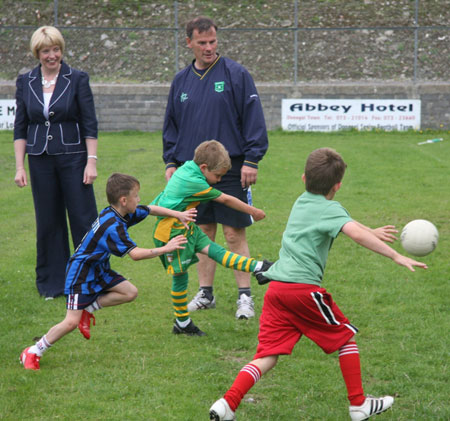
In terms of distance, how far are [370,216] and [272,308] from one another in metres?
6.00

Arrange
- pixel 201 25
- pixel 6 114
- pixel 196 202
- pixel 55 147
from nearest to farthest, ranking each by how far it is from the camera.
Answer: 1. pixel 196 202
2. pixel 201 25
3. pixel 55 147
4. pixel 6 114

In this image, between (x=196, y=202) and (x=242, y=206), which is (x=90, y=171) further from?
(x=242, y=206)

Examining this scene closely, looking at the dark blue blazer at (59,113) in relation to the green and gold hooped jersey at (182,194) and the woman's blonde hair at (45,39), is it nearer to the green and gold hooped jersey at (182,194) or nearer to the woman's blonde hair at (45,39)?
the woman's blonde hair at (45,39)

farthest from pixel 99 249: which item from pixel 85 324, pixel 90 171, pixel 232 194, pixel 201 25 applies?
pixel 201 25

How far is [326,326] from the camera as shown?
368 cm

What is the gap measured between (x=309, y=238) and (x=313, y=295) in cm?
31

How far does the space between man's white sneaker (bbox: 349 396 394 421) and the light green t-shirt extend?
0.70 meters

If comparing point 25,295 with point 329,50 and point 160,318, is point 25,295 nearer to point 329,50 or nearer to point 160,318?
point 160,318

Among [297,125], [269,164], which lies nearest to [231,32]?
[297,125]

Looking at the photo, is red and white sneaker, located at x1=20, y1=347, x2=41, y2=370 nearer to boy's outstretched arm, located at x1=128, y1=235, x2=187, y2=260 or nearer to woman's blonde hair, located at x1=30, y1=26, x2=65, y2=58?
boy's outstretched arm, located at x1=128, y1=235, x2=187, y2=260

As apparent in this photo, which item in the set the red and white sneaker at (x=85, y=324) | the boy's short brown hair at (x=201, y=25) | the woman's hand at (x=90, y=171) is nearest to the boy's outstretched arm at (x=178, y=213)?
the red and white sneaker at (x=85, y=324)

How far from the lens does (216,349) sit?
4922 millimetres

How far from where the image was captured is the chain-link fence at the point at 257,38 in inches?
910

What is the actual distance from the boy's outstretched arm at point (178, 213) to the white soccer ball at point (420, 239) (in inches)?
57.5
